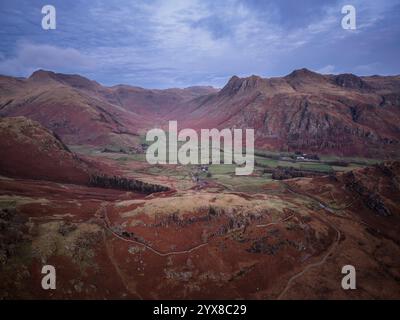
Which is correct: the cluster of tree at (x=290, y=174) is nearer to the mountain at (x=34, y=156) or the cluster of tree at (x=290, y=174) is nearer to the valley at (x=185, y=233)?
the valley at (x=185, y=233)

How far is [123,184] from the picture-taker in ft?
307

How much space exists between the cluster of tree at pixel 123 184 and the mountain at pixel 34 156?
8.84 ft

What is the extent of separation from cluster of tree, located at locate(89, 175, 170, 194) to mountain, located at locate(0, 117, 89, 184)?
269cm

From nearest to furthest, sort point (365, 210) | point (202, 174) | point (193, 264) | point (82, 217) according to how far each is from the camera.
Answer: point (193, 264)
point (82, 217)
point (365, 210)
point (202, 174)

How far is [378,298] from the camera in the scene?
1906 inches

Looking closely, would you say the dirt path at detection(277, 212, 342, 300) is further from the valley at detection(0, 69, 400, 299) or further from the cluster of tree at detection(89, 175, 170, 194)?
the cluster of tree at detection(89, 175, 170, 194)

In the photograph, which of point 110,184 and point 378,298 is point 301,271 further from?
point 110,184

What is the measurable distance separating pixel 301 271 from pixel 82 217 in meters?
37.3

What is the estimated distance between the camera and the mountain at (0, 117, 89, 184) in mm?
87000

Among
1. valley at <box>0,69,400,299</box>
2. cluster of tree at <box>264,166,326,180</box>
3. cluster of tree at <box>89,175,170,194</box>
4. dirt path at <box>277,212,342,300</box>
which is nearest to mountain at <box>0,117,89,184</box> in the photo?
valley at <box>0,69,400,299</box>
